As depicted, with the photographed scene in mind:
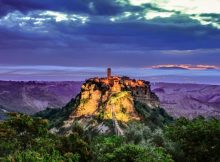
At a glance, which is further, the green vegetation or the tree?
the tree

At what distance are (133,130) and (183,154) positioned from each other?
26998 millimetres

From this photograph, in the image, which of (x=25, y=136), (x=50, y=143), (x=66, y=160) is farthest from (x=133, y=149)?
(x=25, y=136)

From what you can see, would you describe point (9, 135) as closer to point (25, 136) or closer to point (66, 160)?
point (25, 136)

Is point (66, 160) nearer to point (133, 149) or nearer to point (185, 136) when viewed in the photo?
point (133, 149)

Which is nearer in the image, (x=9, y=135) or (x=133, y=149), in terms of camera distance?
(x=133, y=149)

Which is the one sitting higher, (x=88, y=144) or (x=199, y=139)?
(x=199, y=139)

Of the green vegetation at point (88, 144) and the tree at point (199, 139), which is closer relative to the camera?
the green vegetation at point (88, 144)

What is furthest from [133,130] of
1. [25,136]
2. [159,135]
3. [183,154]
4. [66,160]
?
[66,160]

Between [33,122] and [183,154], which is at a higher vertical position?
[33,122]

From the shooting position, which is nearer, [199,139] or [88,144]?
[199,139]

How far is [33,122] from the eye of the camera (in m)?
67.8

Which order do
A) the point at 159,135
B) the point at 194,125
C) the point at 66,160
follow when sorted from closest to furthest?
the point at 66,160 < the point at 194,125 < the point at 159,135

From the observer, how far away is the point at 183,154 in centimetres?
7288

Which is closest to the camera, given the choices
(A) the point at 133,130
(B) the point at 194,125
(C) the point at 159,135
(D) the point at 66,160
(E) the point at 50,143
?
(D) the point at 66,160
